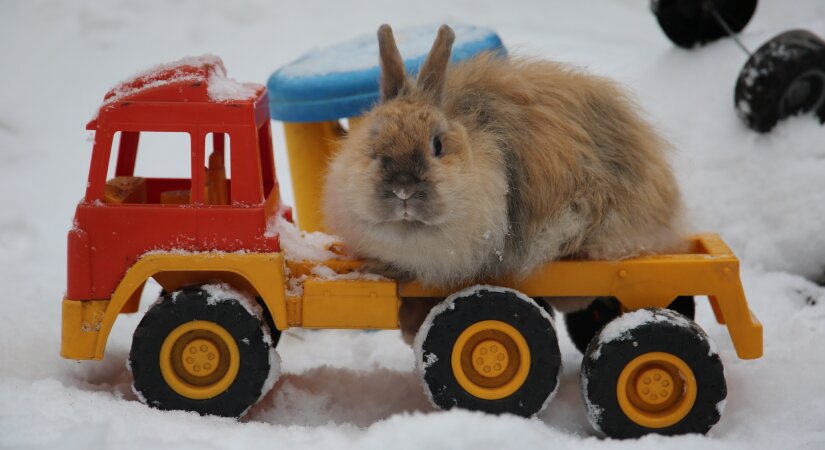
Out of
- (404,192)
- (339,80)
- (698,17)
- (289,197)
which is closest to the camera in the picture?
(404,192)

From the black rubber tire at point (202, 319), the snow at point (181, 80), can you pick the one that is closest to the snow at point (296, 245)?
the black rubber tire at point (202, 319)

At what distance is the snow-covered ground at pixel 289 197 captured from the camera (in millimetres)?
2494

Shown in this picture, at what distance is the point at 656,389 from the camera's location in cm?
264

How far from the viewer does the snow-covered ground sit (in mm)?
2494

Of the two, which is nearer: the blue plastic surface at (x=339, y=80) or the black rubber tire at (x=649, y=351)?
the black rubber tire at (x=649, y=351)

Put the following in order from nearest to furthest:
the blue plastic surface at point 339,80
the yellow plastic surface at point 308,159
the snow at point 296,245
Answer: the snow at point 296,245 < the blue plastic surface at point 339,80 < the yellow plastic surface at point 308,159

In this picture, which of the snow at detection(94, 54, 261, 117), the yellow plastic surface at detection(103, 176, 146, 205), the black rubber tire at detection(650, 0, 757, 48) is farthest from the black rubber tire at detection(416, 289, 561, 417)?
the black rubber tire at detection(650, 0, 757, 48)

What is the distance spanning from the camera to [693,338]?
8.48ft

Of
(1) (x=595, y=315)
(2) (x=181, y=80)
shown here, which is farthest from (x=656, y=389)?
(2) (x=181, y=80)

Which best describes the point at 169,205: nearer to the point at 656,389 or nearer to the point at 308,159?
the point at 308,159

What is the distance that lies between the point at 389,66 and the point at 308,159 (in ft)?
4.33

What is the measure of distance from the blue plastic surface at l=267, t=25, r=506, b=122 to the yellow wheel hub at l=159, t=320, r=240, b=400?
1.15m

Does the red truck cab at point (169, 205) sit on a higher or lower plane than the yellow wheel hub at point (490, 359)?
higher

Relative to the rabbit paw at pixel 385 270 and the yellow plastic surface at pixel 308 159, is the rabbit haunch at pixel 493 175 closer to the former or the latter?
the rabbit paw at pixel 385 270
